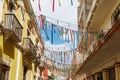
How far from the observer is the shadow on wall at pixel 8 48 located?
9.66m

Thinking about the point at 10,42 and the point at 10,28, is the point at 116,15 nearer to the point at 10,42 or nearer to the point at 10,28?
the point at 10,42

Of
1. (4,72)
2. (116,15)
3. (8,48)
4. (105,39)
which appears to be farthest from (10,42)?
(116,15)

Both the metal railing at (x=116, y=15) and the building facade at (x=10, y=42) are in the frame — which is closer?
the building facade at (x=10, y=42)

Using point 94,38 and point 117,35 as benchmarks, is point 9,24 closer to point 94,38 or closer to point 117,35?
point 117,35

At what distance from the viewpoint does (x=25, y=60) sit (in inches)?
569

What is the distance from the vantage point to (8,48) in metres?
10.2

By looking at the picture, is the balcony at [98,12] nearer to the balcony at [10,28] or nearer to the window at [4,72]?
the balcony at [10,28]

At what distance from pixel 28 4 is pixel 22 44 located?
275 cm

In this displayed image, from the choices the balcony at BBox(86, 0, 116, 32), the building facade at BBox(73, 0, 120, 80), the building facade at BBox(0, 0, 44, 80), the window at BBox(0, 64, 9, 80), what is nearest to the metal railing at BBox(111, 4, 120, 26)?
the building facade at BBox(73, 0, 120, 80)

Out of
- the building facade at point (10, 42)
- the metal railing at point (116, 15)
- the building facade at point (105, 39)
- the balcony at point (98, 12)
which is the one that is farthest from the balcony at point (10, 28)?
the balcony at point (98, 12)

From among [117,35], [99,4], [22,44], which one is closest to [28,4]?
[22,44]

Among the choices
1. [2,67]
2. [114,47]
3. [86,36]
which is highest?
[86,36]

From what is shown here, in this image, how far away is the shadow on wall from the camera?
9.66 metres

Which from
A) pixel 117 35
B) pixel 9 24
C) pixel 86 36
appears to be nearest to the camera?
pixel 117 35
